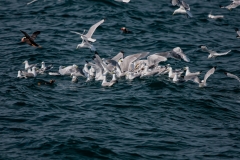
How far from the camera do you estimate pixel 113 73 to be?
1859 cm

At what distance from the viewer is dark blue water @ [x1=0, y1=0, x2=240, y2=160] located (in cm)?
1288

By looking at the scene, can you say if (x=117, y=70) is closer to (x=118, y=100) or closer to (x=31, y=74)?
(x=118, y=100)

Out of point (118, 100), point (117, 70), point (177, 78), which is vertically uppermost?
point (117, 70)

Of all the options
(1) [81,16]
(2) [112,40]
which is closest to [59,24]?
(1) [81,16]

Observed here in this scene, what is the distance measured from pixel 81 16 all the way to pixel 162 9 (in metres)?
4.92

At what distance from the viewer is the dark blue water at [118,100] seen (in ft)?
42.3

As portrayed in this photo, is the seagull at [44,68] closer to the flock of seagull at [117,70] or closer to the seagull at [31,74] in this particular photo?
the flock of seagull at [117,70]

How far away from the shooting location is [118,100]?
1645cm

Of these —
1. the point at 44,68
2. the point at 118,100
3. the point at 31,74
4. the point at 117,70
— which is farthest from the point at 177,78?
the point at 31,74

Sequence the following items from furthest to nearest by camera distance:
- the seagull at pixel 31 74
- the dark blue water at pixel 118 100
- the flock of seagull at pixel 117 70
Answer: the seagull at pixel 31 74
the flock of seagull at pixel 117 70
the dark blue water at pixel 118 100

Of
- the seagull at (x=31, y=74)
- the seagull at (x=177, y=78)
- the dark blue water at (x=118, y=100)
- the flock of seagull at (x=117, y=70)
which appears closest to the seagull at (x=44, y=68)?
the flock of seagull at (x=117, y=70)

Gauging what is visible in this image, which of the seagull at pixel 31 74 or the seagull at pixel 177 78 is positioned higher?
the seagull at pixel 31 74

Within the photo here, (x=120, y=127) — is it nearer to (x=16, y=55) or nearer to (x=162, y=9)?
(x=16, y=55)

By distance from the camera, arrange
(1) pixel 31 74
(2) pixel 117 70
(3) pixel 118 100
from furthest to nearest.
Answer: (2) pixel 117 70, (1) pixel 31 74, (3) pixel 118 100
